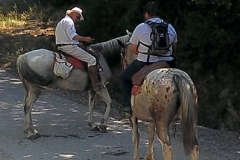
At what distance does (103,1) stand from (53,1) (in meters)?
2.49

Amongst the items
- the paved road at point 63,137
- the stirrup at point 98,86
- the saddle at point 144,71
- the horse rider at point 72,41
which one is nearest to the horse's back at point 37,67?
the horse rider at point 72,41

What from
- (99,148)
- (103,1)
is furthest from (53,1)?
(99,148)

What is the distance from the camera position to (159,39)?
8500 millimetres

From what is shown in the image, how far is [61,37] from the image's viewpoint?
11.0 m

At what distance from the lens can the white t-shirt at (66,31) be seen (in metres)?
10.8

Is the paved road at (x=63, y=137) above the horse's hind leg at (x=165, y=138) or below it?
below

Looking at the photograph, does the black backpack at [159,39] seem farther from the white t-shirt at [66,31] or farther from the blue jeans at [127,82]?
the white t-shirt at [66,31]

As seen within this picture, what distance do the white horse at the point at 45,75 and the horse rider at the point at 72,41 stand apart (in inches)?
7.8

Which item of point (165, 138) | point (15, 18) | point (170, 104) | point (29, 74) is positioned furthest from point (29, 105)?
point (15, 18)

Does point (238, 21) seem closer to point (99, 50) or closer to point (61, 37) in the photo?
point (99, 50)

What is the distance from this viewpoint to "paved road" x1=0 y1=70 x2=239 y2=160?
9648 millimetres

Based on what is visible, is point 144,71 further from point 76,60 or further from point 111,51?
point 111,51

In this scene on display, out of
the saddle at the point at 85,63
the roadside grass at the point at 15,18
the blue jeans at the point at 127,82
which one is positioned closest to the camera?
the blue jeans at the point at 127,82

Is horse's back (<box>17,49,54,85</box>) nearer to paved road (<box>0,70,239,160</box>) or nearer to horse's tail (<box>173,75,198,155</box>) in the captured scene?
paved road (<box>0,70,239,160</box>)
